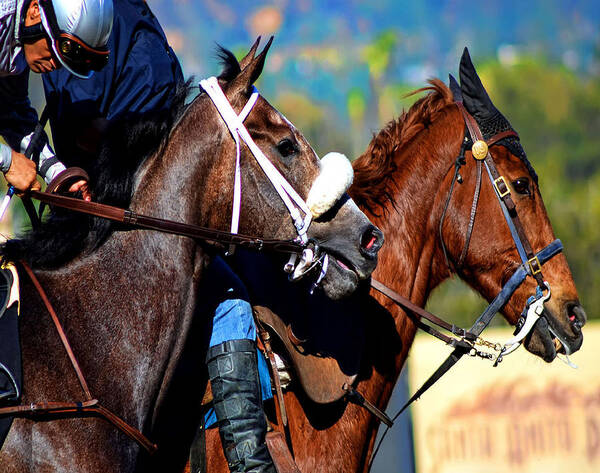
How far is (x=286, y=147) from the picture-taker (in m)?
3.74

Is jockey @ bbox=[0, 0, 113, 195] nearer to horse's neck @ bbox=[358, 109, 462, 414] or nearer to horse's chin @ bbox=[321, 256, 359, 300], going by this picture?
horse's chin @ bbox=[321, 256, 359, 300]

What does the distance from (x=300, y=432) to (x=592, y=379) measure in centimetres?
517

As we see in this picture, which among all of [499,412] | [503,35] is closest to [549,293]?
[499,412]

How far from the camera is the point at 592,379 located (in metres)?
8.53

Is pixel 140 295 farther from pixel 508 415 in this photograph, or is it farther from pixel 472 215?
pixel 508 415

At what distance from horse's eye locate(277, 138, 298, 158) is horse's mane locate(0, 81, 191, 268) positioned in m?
0.51

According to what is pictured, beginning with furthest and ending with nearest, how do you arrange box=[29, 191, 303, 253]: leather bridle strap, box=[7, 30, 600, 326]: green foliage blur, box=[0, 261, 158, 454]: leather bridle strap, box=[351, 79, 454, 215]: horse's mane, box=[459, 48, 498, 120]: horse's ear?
box=[7, 30, 600, 326]: green foliage blur, box=[459, 48, 498, 120]: horse's ear, box=[351, 79, 454, 215]: horse's mane, box=[29, 191, 303, 253]: leather bridle strap, box=[0, 261, 158, 454]: leather bridle strap

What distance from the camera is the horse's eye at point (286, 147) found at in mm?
3727

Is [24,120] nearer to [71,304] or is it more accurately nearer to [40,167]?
[40,167]

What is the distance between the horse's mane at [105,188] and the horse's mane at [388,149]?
140 centimetres

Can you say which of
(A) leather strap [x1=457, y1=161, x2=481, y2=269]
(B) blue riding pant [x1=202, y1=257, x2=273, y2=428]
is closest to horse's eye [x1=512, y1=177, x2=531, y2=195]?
(A) leather strap [x1=457, y1=161, x2=481, y2=269]

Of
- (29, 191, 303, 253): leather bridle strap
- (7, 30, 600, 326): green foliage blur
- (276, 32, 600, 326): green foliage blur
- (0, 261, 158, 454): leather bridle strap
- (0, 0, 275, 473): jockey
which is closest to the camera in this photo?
(0, 261, 158, 454): leather bridle strap

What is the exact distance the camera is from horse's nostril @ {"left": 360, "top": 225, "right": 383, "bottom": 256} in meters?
3.75

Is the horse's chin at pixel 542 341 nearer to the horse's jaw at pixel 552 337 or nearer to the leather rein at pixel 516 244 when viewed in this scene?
the horse's jaw at pixel 552 337
